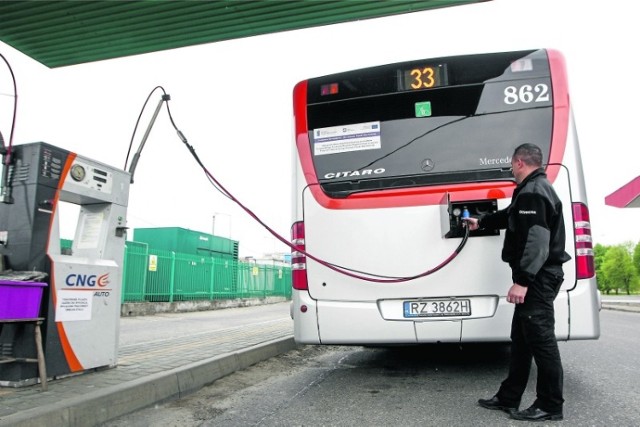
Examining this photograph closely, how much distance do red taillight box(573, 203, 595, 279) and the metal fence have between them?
43.0 feet

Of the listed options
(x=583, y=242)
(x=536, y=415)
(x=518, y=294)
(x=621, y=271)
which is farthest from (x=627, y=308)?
(x=621, y=271)

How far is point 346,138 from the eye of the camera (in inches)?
173

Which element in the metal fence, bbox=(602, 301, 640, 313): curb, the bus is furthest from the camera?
bbox=(602, 301, 640, 313): curb

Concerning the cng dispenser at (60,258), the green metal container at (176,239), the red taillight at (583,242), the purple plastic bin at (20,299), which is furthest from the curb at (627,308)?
the purple plastic bin at (20,299)

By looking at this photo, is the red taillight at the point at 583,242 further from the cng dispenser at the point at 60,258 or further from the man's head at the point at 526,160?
the cng dispenser at the point at 60,258

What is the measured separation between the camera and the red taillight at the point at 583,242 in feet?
12.1

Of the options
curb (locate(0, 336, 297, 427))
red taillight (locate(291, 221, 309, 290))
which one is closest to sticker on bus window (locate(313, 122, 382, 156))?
red taillight (locate(291, 221, 309, 290))

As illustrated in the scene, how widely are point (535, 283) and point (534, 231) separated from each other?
0.38 meters

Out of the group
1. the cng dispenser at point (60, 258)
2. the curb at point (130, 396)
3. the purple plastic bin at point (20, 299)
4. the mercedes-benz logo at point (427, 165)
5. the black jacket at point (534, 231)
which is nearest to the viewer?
the curb at point (130, 396)

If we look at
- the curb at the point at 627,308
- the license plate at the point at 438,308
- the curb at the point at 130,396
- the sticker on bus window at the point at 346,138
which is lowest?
the curb at the point at 627,308

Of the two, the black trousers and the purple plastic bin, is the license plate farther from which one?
the purple plastic bin

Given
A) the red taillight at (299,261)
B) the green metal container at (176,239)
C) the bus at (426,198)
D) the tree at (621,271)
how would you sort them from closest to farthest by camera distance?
the bus at (426,198) < the red taillight at (299,261) < the green metal container at (176,239) < the tree at (621,271)

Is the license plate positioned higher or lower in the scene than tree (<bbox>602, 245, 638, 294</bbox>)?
lower

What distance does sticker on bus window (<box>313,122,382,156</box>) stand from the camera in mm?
4324
